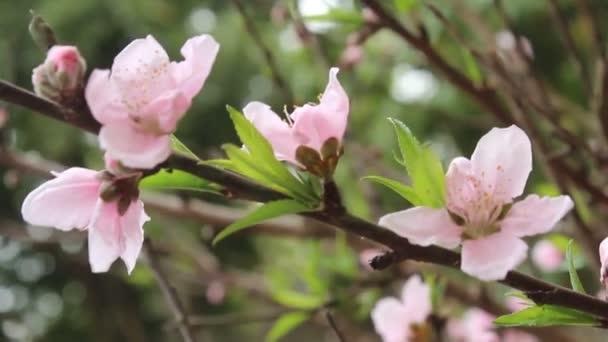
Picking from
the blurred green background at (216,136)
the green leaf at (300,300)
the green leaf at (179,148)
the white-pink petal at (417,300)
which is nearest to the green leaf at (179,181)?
the green leaf at (179,148)

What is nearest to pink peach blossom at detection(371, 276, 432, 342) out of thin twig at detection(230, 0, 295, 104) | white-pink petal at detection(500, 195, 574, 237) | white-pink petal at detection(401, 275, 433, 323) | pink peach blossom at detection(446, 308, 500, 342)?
white-pink petal at detection(401, 275, 433, 323)

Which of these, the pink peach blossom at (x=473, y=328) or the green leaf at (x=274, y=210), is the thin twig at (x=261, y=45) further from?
→ the green leaf at (x=274, y=210)

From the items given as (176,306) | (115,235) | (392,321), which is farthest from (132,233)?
(392,321)

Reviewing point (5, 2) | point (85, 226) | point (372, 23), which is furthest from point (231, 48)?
point (85, 226)

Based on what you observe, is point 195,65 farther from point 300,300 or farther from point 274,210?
point 300,300

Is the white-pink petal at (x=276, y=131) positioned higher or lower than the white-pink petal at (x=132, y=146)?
lower

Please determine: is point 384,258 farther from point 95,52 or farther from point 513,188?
point 95,52
